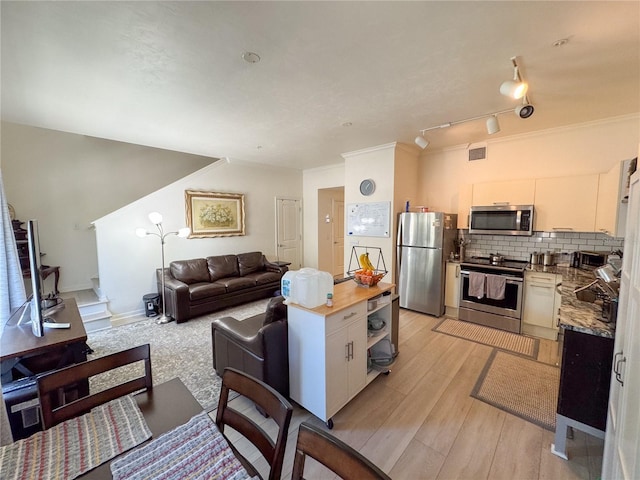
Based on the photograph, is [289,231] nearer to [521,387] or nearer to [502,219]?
[502,219]

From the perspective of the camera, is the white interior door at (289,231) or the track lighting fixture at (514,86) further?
the white interior door at (289,231)

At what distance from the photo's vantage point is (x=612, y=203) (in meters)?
2.63

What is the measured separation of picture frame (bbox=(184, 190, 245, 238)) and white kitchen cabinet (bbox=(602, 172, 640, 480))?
17.4 feet

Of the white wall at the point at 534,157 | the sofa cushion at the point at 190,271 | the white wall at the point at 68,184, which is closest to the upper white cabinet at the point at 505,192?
the white wall at the point at 534,157

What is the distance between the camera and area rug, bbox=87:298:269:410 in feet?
8.37

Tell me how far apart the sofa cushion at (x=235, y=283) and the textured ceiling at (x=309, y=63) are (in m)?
2.45

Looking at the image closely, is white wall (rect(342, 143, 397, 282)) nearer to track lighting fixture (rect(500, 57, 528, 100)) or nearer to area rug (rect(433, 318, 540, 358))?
area rug (rect(433, 318, 540, 358))

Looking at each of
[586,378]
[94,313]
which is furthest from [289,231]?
[586,378]

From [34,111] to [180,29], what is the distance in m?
2.43

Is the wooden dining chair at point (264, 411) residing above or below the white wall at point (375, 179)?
below

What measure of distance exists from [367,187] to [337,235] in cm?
259

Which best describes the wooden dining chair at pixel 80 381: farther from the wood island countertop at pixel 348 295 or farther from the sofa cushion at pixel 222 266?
the sofa cushion at pixel 222 266

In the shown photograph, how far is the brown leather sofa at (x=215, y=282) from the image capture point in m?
4.04

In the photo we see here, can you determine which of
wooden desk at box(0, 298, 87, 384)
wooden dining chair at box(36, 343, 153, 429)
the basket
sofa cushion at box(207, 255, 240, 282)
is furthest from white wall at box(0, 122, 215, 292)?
the basket
